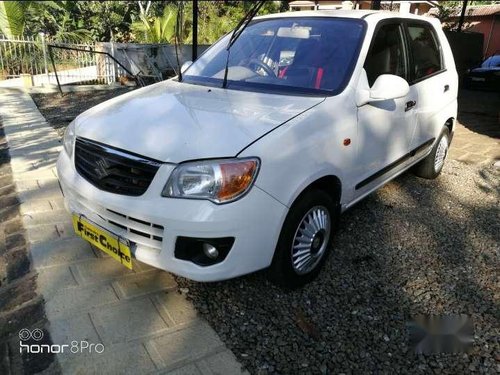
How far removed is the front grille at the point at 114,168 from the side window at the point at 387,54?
5.89 feet

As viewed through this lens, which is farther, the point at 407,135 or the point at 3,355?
the point at 407,135

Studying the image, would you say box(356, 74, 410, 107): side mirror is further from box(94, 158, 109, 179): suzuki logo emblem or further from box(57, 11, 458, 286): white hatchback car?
box(94, 158, 109, 179): suzuki logo emblem

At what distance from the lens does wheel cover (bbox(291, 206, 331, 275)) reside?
107 inches

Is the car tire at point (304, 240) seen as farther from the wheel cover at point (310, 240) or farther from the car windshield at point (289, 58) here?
the car windshield at point (289, 58)

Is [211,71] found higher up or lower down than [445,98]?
higher up

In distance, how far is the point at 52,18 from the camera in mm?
16312

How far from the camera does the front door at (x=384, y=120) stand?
10.3 feet

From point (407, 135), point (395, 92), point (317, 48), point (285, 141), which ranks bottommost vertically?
point (407, 135)

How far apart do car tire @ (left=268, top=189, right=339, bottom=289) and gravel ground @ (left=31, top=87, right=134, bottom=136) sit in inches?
185

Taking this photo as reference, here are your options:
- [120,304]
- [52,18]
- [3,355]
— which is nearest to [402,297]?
[120,304]

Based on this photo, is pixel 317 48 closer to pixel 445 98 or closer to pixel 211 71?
pixel 211 71

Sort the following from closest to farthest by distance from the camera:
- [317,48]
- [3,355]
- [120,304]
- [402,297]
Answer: [3,355] → [120,304] → [402,297] → [317,48]

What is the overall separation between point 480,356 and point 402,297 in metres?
0.58

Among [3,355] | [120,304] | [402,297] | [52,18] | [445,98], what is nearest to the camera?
[3,355]
